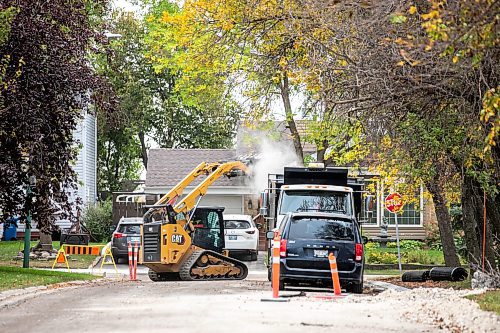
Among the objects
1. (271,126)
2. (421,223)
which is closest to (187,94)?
(271,126)

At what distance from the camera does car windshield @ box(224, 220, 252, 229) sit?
120 ft

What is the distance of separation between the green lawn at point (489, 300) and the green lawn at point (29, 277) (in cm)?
960

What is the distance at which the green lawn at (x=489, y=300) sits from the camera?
14.8 meters

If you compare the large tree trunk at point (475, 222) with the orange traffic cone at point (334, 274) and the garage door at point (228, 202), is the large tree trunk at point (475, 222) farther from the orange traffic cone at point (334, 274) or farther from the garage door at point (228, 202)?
the garage door at point (228, 202)

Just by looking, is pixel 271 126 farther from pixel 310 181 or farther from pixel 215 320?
pixel 215 320

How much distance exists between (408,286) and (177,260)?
6132 millimetres

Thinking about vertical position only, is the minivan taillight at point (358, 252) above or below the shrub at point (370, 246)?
→ above

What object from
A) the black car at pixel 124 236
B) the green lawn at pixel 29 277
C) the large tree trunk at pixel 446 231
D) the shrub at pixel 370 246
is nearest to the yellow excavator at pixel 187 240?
the green lawn at pixel 29 277

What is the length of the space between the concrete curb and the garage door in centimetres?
2065

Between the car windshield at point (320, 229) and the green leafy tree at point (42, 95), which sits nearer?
the car windshield at point (320, 229)

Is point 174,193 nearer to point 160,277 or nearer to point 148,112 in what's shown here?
point 160,277

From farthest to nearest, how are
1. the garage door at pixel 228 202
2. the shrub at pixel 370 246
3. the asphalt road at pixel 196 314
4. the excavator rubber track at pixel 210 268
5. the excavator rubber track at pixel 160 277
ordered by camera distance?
the garage door at pixel 228 202
the shrub at pixel 370 246
the excavator rubber track at pixel 160 277
the excavator rubber track at pixel 210 268
the asphalt road at pixel 196 314

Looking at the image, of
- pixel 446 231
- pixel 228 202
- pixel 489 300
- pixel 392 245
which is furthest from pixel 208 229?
A: pixel 392 245

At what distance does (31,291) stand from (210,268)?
7.25 meters
